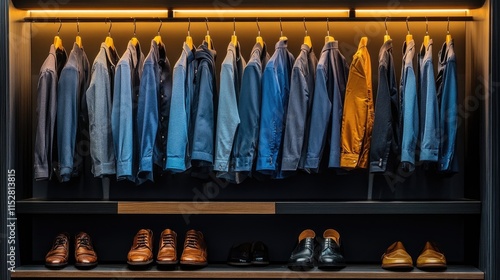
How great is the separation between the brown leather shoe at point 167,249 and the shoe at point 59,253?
49 centimetres

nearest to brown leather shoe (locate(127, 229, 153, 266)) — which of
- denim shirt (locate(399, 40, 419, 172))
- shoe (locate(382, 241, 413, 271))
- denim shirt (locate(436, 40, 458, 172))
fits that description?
shoe (locate(382, 241, 413, 271))

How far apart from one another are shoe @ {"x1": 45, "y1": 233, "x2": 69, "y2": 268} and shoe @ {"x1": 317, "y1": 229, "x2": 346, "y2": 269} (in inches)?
52.8

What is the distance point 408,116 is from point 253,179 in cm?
95

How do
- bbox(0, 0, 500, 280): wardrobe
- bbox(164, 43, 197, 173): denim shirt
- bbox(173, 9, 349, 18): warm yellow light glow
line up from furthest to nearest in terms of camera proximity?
bbox(173, 9, 349, 18): warm yellow light glow
bbox(0, 0, 500, 280): wardrobe
bbox(164, 43, 197, 173): denim shirt

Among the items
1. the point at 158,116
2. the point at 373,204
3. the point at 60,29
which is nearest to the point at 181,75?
the point at 158,116

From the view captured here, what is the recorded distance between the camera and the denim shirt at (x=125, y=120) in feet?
10.2

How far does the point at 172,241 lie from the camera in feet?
10.8

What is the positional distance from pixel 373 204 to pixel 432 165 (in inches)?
17.4

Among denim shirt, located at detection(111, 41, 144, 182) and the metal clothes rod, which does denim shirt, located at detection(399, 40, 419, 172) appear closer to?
the metal clothes rod

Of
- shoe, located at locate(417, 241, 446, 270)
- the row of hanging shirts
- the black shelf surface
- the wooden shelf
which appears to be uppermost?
the row of hanging shirts

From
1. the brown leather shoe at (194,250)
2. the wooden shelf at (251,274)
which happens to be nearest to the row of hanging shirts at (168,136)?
the brown leather shoe at (194,250)

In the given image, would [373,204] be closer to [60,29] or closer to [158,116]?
[158,116]

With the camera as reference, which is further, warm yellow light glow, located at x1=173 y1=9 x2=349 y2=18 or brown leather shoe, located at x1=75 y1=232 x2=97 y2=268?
warm yellow light glow, located at x1=173 y1=9 x2=349 y2=18

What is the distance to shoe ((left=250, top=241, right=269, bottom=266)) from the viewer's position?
3.25 metres
